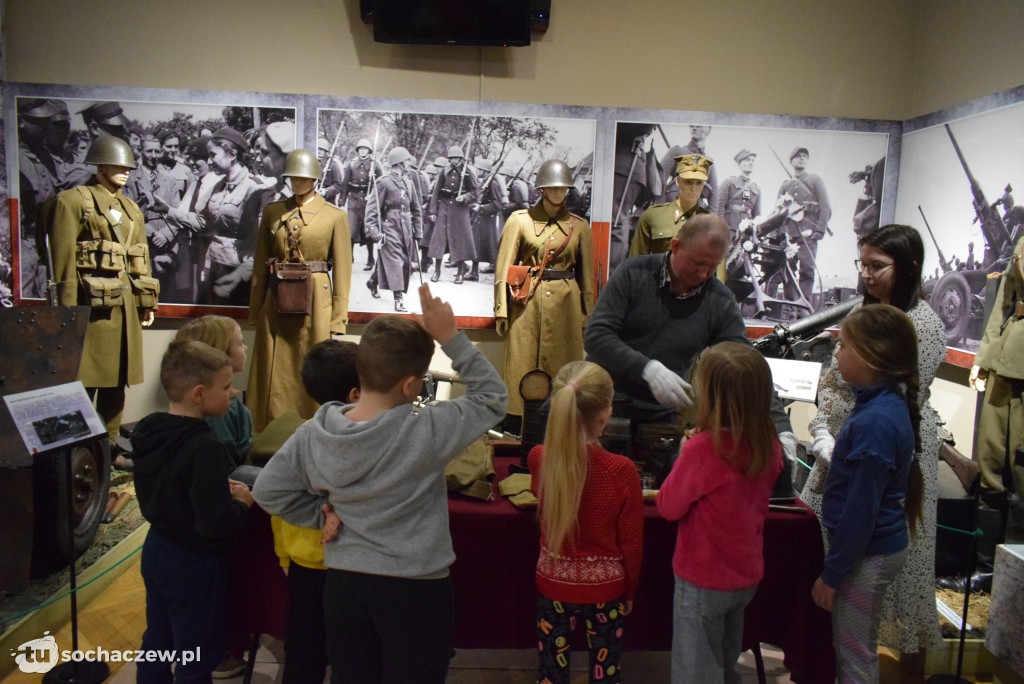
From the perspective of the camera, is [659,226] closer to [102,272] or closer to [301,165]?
[301,165]

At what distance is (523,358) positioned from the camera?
200 inches

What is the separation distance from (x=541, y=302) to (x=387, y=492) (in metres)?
3.35

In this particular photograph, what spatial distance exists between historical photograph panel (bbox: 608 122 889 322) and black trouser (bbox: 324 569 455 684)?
13.3 feet

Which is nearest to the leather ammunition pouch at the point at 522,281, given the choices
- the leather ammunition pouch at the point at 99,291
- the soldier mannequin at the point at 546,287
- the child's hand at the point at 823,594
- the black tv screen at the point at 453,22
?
the soldier mannequin at the point at 546,287

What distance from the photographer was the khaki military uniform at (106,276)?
442 centimetres

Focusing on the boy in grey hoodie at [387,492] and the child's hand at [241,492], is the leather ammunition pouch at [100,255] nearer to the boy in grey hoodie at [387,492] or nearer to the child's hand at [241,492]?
the child's hand at [241,492]

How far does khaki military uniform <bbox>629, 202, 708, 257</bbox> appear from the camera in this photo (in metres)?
5.15

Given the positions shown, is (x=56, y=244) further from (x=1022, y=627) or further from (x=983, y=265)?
(x=983, y=265)

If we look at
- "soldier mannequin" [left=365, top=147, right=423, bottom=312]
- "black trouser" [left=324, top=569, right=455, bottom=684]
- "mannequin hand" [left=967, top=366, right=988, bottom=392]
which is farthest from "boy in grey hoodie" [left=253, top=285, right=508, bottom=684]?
"soldier mannequin" [left=365, top=147, right=423, bottom=312]

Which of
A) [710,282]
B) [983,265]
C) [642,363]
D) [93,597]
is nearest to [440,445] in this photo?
[642,363]

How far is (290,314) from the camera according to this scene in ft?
16.2

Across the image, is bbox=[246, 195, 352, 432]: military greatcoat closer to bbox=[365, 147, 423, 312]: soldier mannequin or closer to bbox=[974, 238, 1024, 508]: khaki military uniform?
bbox=[365, 147, 423, 312]: soldier mannequin

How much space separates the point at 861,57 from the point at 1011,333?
109 inches

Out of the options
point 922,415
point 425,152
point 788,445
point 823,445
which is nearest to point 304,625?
point 788,445
